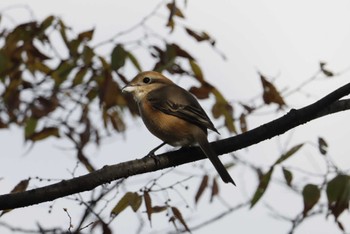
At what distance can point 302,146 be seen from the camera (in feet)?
15.6

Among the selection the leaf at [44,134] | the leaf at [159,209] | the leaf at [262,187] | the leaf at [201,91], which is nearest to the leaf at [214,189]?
the leaf at [201,91]

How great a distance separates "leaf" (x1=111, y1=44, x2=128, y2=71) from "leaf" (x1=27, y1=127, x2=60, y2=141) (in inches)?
47.3

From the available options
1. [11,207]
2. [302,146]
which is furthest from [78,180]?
[302,146]

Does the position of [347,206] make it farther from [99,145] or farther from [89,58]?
[99,145]

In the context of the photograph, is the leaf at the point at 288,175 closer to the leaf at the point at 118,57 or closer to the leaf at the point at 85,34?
the leaf at the point at 118,57

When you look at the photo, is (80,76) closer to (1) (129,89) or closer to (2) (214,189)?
(1) (129,89)

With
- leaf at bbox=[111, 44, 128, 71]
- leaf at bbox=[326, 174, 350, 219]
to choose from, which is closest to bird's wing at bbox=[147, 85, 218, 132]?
leaf at bbox=[111, 44, 128, 71]

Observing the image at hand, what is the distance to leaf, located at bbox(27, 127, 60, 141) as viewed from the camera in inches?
253

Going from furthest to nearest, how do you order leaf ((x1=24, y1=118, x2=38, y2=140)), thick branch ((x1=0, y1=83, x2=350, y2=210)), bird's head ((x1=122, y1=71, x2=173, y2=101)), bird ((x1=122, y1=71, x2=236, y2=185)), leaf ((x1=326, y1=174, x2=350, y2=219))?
leaf ((x1=24, y1=118, x2=38, y2=140)), bird's head ((x1=122, y1=71, x2=173, y2=101)), bird ((x1=122, y1=71, x2=236, y2=185)), leaf ((x1=326, y1=174, x2=350, y2=219)), thick branch ((x1=0, y1=83, x2=350, y2=210))

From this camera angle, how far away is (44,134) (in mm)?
6535

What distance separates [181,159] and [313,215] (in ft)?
7.66

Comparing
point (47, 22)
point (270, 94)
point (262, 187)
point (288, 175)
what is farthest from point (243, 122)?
point (47, 22)

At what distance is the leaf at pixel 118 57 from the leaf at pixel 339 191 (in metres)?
2.03

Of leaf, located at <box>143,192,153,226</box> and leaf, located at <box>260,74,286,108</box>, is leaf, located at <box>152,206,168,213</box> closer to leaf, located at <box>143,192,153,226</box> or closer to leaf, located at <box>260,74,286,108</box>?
leaf, located at <box>143,192,153,226</box>
